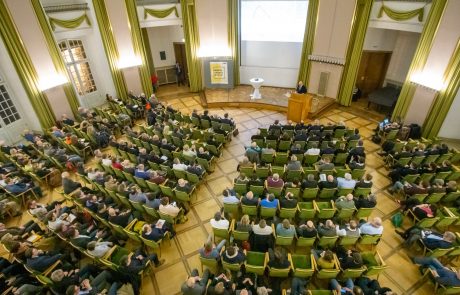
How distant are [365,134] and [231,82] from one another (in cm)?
729

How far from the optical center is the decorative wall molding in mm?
12059

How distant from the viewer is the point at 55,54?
10.2m

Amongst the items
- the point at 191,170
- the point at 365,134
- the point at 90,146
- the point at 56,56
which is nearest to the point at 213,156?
the point at 191,170

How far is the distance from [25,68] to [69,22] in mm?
2625

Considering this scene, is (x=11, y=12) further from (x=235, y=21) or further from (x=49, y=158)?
(x=235, y=21)

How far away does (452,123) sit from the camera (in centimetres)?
927

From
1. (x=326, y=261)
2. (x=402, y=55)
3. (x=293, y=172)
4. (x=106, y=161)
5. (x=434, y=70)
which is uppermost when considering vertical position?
(x=402, y=55)

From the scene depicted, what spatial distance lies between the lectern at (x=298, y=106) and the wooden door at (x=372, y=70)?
3.93m

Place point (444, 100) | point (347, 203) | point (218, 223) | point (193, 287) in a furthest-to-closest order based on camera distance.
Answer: point (444, 100) < point (347, 203) < point (218, 223) < point (193, 287)

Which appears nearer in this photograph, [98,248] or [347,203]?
[98,248]

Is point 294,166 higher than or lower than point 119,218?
higher

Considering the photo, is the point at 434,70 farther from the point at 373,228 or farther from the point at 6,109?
the point at 6,109

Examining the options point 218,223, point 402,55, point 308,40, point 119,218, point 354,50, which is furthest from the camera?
point 308,40

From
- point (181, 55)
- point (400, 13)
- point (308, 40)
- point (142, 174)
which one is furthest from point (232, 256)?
point (181, 55)
